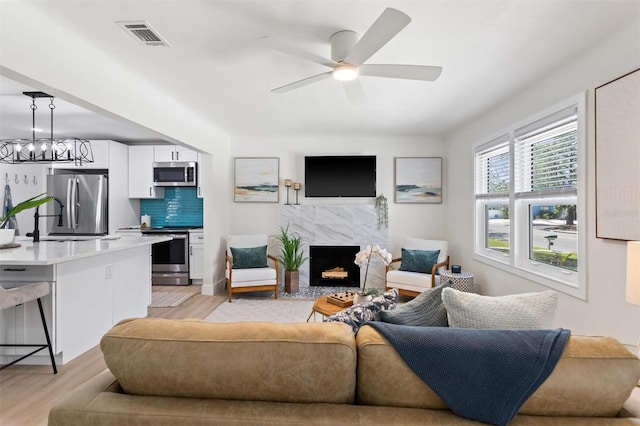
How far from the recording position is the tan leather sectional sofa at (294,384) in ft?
3.08

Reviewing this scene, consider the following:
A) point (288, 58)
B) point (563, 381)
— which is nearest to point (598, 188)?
point (563, 381)

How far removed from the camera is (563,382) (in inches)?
37.0

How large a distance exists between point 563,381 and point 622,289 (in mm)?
1722

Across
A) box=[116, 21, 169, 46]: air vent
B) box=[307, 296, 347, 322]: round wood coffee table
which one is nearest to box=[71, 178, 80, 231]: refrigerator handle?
box=[116, 21, 169, 46]: air vent

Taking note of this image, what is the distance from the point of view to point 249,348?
1.00m

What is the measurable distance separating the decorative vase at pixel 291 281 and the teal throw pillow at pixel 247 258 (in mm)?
413

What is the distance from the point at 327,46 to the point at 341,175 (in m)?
2.94

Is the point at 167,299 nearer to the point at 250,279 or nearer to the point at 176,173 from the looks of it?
the point at 250,279

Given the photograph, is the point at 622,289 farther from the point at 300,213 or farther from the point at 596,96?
the point at 300,213

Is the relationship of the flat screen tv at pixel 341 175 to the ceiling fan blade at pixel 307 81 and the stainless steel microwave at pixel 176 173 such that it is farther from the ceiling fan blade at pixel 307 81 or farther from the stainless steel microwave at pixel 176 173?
the ceiling fan blade at pixel 307 81

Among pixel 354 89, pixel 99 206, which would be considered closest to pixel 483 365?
pixel 354 89

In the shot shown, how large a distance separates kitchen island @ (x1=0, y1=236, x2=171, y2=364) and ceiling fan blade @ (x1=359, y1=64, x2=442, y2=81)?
8.44 feet

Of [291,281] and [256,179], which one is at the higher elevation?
[256,179]

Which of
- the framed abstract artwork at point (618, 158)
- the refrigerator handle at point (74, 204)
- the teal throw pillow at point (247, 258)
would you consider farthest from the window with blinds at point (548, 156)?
the refrigerator handle at point (74, 204)
